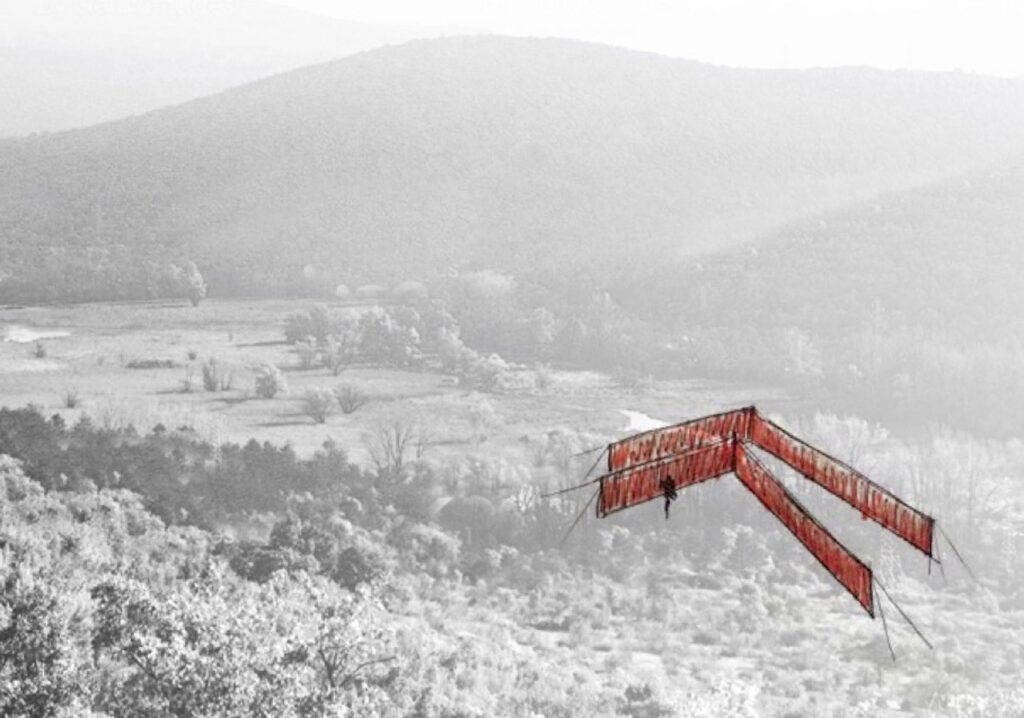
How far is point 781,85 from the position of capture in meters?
119

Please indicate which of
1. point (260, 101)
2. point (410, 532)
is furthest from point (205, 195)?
point (410, 532)

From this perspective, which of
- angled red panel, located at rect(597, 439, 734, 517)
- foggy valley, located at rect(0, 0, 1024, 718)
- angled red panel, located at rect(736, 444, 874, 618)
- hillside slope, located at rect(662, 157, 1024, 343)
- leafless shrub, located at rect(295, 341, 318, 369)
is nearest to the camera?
angled red panel, located at rect(736, 444, 874, 618)

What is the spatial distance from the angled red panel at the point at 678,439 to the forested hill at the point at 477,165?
57.7m

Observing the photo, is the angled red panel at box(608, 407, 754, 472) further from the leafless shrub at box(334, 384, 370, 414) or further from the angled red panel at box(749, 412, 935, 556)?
the leafless shrub at box(334, 384, 370, 414)

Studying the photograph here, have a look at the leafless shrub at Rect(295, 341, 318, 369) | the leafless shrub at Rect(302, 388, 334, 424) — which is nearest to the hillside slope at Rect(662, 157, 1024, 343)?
the leafless shrub at Rect(295, 341, 318, 369)

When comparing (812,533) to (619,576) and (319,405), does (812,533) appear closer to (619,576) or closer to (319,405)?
(619,576)

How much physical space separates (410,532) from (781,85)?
9730cm

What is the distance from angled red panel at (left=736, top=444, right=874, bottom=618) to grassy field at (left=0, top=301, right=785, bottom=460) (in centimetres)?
3444

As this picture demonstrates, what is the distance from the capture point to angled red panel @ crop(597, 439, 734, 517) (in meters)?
9.56

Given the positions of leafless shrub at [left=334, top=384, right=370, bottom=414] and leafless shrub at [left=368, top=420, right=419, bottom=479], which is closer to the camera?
leafless shrub at [left=368, top=420, right=419, bottom=479]

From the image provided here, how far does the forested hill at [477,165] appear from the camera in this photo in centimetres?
7559

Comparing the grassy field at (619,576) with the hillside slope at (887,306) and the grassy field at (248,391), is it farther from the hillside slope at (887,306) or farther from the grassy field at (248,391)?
the hillside slope at (887,306)

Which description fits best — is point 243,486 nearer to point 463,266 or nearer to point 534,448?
point 534,448

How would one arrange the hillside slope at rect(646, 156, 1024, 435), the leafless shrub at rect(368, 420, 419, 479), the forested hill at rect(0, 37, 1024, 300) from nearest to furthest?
the leafless shrub at rect(368, 420, 419, 479)
the hillside slope at rect(646, 156, 1024, 435)
the forested hill at rect(0, 37, 1024, 300)
